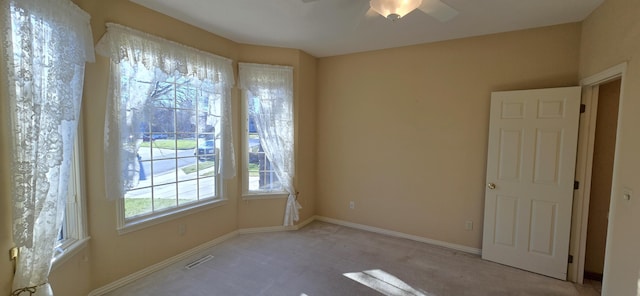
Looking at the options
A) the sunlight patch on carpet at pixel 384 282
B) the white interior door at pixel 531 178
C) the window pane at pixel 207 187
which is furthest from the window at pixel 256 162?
the white interior door at pixel 531 178

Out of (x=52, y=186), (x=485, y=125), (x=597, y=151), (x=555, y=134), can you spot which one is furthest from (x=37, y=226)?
(x=597, y=151)

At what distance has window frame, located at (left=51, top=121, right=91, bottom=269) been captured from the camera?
207cm

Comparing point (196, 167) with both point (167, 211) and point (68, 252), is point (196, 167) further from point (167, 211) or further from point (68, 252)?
point (68, 252)

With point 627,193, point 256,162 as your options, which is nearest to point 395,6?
point 627,193

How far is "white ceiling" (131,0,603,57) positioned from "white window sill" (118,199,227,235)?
206 cm

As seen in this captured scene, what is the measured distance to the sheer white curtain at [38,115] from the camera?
1479mm

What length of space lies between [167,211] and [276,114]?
1740 millimetres

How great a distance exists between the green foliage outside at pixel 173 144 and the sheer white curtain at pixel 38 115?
0.82 m

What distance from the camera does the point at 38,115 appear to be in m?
1.56

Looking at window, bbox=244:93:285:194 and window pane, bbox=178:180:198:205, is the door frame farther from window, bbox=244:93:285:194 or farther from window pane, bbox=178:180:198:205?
window pane, bbox=178:180:198:205

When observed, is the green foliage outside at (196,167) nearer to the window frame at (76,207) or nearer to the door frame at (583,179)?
the window frame at (76,207)

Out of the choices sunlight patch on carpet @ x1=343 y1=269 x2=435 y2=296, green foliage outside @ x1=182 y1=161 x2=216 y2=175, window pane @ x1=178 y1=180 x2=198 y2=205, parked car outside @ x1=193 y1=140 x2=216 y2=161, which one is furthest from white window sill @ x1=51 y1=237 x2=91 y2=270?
sunlight patch on carpet @ x1=343 y1=269 x2=435 y2=296

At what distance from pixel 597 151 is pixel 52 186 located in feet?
15.2

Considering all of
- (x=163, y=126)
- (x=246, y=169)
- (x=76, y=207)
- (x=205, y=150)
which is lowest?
(x=76, y=207)
